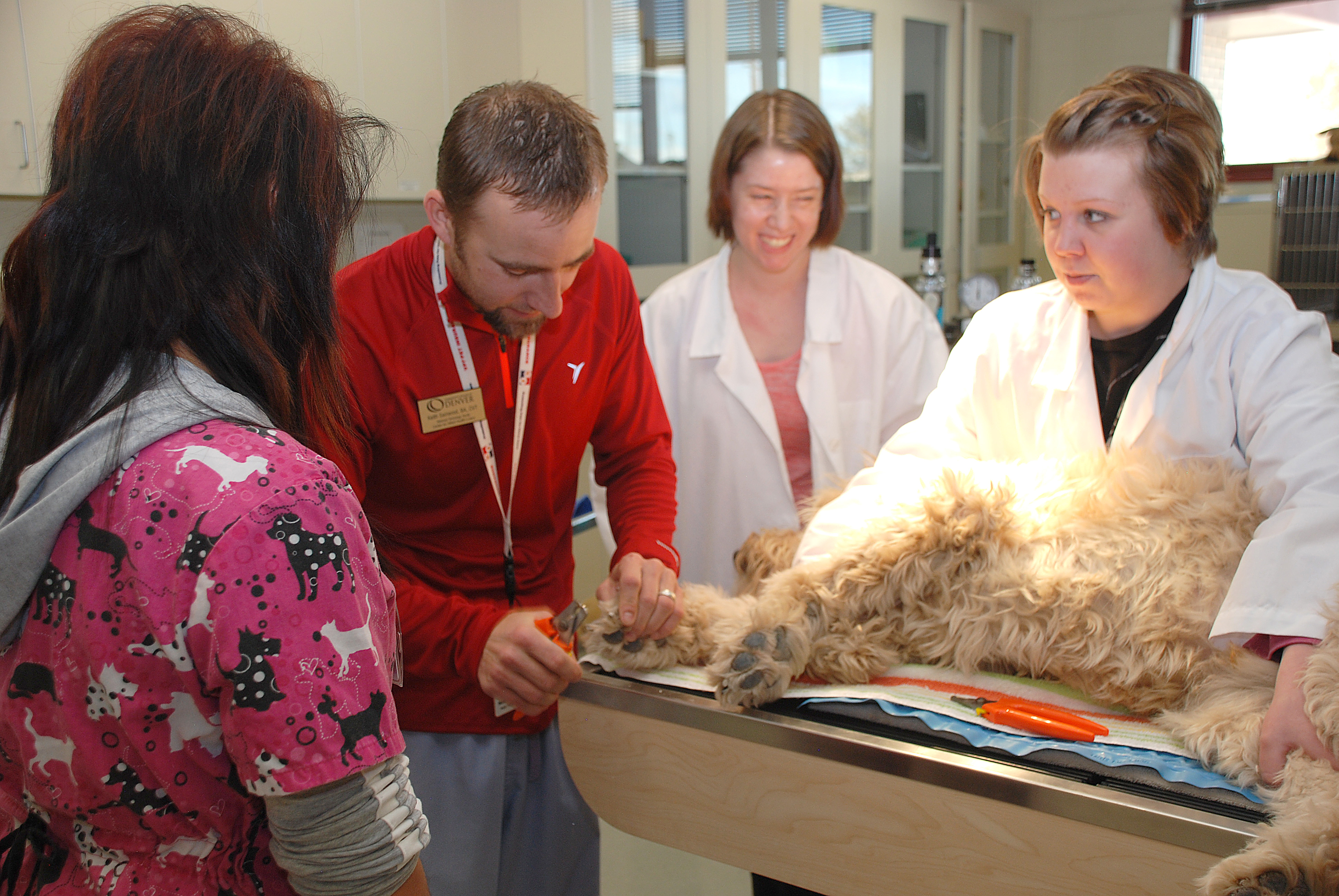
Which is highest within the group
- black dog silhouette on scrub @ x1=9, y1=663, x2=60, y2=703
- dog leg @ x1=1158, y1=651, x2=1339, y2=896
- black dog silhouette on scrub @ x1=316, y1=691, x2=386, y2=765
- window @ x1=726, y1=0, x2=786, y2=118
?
window @ x1=726, y1=0, x2=786, y2=118

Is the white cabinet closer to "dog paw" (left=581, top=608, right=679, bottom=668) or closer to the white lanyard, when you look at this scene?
the white lanyard

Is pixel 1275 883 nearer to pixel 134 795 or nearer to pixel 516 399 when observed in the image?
pixel 134 795

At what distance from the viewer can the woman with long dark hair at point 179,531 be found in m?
0.61

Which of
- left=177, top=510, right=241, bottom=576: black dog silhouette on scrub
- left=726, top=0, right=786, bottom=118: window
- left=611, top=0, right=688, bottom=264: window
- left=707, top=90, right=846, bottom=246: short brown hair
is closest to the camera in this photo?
left=177, top=510, right=241, bottom=576: black dog silhouette on scrub

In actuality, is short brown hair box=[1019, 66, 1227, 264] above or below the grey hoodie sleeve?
above

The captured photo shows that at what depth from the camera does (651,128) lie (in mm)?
3207

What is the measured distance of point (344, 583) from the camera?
635 mm

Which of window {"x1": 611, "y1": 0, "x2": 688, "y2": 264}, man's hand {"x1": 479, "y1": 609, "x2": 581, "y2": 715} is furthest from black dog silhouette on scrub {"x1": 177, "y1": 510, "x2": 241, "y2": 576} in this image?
window {"x1": 611, "y1": 0, "x2": 688, "y2": 264}

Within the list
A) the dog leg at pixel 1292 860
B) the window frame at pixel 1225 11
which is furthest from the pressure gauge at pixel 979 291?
the dog leg at pixel 1292 860

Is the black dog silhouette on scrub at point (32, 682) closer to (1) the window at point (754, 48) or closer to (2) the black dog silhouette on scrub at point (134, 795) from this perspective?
(2) the black dog silhouette on scrub at point (134, 795)

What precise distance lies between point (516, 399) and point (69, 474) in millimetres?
704

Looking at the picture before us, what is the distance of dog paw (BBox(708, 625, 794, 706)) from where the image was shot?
1.05 m

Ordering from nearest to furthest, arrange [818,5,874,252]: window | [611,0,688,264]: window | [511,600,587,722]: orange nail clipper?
[511,600,587,722]: orange nail clipper
[611,0,688,264]: window
[818,5,874,252]: window

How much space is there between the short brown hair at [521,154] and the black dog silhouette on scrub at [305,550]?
0.61 meters
